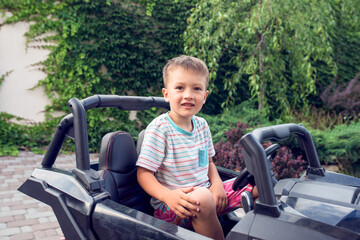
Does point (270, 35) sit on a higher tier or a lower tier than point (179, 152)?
higher

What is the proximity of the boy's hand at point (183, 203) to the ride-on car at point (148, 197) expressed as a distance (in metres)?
0.17

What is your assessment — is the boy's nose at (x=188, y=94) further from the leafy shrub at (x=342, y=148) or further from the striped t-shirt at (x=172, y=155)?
the leafy shrub at (x=342, y=148)

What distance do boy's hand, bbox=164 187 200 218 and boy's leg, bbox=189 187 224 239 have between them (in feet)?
0.07

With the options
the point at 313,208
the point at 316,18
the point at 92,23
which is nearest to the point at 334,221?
the point at 313,208

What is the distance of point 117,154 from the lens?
1.57 m

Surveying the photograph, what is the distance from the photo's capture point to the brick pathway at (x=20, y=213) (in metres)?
2.81

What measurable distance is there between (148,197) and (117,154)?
0.29 metres

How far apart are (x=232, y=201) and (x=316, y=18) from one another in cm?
414

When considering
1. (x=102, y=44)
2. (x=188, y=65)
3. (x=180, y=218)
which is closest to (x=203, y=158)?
(x=180, y=218)

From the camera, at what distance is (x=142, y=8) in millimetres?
6066

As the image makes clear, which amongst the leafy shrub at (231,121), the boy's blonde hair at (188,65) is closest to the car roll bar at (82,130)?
the boy's blonde hair at (188,65)

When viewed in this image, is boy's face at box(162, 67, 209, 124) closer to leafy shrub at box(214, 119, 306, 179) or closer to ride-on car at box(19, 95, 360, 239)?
ride-on car at box(19, 95, 360, 239)

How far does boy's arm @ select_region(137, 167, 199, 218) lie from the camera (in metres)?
1.27

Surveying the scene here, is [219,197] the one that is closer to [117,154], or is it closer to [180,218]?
[180,218]
